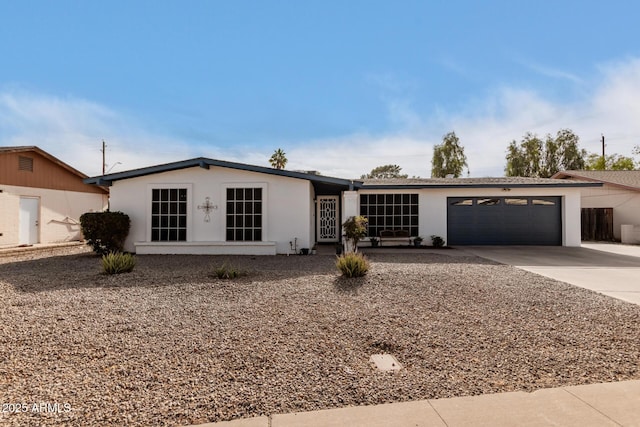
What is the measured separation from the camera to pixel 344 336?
4004 millimetres

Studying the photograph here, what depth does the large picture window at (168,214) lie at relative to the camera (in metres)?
11.6

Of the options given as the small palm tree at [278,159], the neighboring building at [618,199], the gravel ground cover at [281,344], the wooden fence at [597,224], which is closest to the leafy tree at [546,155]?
the neighboring building at [618,199]

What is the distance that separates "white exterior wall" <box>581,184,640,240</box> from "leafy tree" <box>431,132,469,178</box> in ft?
58.8

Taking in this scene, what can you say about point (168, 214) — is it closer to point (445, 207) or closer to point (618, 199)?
point (445, 207)

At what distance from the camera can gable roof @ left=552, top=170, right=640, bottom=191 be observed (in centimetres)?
1804

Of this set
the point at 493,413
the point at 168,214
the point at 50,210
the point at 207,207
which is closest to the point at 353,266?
the point at 493,413

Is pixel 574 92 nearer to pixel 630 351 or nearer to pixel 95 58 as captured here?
pixel 630 351

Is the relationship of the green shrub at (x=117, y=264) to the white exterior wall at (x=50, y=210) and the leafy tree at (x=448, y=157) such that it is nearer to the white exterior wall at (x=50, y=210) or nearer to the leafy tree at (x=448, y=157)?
the white exterior wall at (x=50, y=210)

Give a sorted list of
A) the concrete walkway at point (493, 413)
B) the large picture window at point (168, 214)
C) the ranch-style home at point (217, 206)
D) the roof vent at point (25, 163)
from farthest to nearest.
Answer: the roof vent at point (25, 163) < the large picture window at point (168, 214) < the ranch-style home at point (217, 206) < the concrete walkway at point (493, 413)

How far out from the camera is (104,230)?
10656mm

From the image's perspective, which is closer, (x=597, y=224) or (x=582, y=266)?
(x=582, y=266)

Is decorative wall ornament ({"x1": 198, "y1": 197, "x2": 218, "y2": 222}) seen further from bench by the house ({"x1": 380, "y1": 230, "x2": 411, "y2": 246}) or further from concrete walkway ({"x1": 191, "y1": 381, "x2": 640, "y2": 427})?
concrete walkway ({"x1": 191, "y1": 381, "x2": 640, "y2": 427})

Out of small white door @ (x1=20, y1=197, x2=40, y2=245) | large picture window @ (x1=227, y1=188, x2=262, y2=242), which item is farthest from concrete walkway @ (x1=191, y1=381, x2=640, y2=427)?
small white door @ (x1=20, y1=197, x2=40, y2=245)

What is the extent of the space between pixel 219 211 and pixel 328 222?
5.86m
